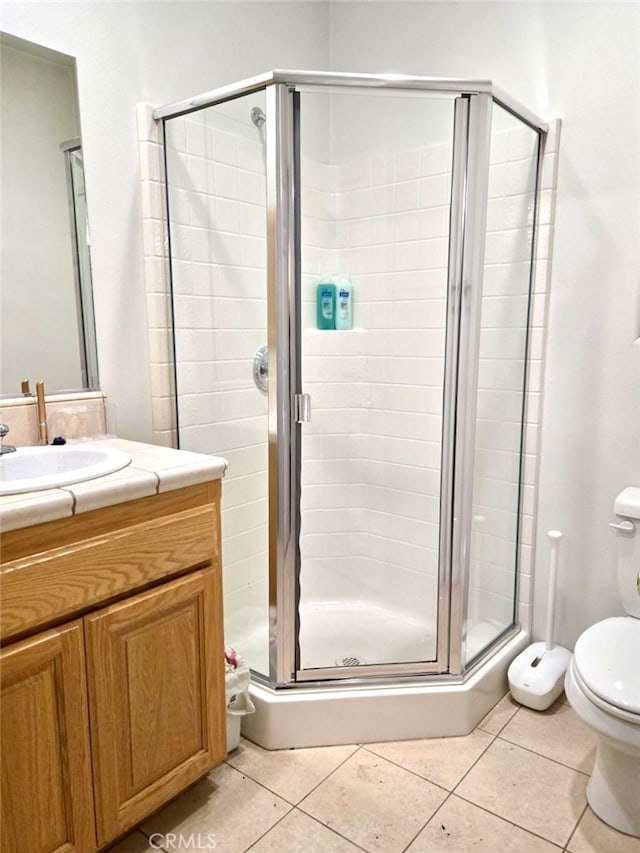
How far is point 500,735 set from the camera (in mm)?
1888

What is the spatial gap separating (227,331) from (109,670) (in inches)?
43.3

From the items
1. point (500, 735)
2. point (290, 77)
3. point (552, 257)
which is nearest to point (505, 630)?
point (500, 735)

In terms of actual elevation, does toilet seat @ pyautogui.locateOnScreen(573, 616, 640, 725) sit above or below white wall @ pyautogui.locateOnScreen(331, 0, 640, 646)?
below

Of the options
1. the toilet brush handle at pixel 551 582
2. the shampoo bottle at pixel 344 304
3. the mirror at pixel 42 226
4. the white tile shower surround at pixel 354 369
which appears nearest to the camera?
the mirror at pixel 42 226

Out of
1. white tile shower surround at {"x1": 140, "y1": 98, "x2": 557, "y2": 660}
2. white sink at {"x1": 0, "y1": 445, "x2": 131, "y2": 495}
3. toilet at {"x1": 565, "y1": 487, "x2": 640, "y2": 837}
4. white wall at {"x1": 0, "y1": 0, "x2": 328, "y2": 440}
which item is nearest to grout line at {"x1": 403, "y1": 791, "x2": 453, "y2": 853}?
toilet at {"x1": 565, "y1": 487, "x2": 640, "y2": 837}

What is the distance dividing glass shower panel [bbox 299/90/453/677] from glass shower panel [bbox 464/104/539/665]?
0.17 m

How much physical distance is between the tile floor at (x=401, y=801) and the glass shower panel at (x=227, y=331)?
34 centimetres

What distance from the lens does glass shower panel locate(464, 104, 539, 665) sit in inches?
74.1

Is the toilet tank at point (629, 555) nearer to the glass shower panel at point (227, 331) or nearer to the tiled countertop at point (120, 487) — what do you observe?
the glass shower panel at point (227, 331)

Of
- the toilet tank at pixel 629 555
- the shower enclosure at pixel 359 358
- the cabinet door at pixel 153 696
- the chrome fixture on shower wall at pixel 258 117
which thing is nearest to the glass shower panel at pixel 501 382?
the shower enclosure at pixel 359 358

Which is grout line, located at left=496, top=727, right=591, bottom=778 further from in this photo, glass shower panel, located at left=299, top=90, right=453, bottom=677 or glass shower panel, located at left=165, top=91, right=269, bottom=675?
glass shower panel, located at left=165, top=91, right=269, bottom=675

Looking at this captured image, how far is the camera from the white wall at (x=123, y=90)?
1655 mm

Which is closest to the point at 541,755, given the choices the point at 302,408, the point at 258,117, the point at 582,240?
the point at 302,408

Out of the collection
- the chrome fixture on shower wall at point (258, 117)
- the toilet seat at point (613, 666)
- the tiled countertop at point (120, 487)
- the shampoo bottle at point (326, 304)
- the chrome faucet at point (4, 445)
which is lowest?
the toilet seat at point (613, 666)
